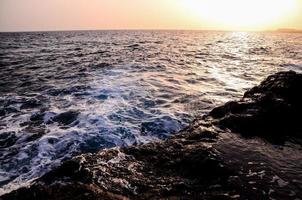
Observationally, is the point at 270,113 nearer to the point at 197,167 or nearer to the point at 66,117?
the point at 197,167

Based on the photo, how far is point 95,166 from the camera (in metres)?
3.92

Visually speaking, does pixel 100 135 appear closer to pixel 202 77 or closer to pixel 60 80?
pixel 60 80

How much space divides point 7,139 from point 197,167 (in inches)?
215

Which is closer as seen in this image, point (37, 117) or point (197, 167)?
point (197, 167)

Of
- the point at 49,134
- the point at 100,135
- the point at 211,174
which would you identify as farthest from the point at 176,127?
the point at 211,174

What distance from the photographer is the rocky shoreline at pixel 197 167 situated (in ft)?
10.9

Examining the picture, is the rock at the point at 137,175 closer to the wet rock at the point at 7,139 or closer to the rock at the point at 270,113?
the rock at the point at 270,113

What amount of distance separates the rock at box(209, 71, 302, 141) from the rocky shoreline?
2cm

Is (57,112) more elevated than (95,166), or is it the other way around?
(95,166)

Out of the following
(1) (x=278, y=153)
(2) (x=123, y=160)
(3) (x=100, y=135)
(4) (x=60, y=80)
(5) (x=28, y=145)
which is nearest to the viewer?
(2) (x=123, y=160)

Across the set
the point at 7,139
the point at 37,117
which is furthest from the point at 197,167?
the point at 37,117

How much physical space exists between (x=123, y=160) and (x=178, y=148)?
0.91 metres

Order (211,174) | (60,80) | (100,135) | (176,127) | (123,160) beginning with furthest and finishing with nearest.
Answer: (60,80)
(176,127)
(100,135)
(123,160)
(211,174)

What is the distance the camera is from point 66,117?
29.4ft
